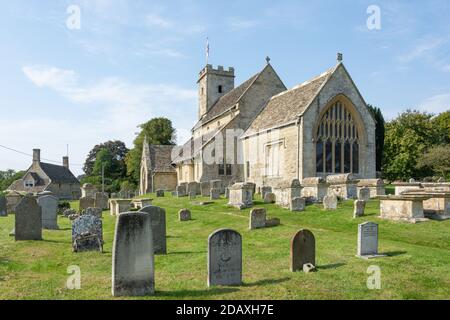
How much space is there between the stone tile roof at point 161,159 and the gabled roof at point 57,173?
1603 cm

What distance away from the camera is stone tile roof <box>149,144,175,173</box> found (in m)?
44.8

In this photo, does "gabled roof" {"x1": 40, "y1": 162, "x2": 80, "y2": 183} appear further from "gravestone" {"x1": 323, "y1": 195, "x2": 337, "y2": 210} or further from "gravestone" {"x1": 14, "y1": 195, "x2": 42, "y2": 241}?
"gravestone" {"x1": 323, "y1": 195, "x2": 337, "y2": 210}

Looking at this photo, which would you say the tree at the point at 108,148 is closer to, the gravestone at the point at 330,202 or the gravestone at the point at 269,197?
the gravestone at the point at 269,197

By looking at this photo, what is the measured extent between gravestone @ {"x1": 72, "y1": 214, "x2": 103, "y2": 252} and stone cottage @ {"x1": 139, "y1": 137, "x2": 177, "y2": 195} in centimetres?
3240

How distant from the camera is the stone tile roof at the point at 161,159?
44.8 m

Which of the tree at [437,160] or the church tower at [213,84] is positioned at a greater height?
the church tower at [213,84]

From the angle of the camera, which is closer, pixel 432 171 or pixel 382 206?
pixel 382 206

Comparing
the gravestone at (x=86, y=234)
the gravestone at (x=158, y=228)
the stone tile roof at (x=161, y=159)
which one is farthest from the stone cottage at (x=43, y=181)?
the gravestone at (x=158, y=228)

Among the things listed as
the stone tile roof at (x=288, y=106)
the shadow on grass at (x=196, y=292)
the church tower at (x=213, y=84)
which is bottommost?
the shadow on grass at (x=196, y=292)

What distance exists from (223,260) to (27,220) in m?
8.19

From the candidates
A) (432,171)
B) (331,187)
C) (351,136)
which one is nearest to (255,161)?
(351,136)
